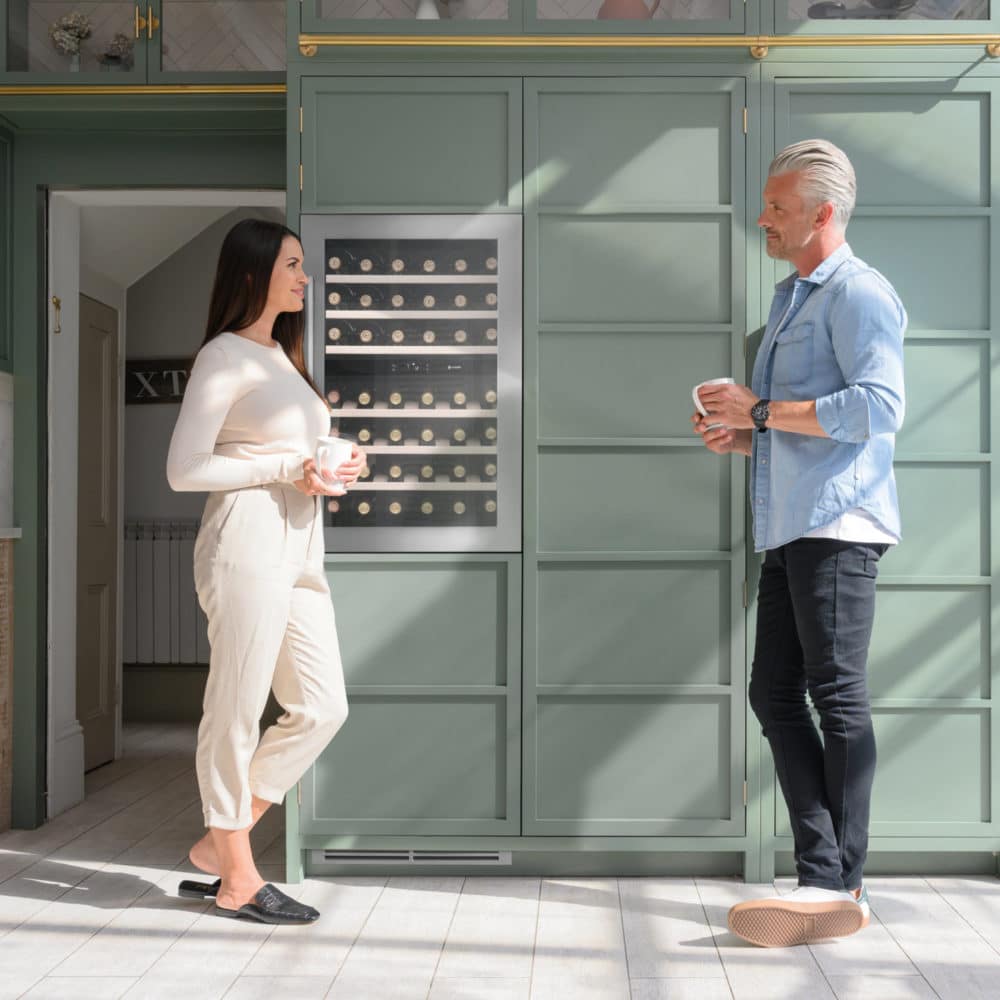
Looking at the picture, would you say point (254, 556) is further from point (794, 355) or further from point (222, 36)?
point (222, 36)

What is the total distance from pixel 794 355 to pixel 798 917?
122 centimetres

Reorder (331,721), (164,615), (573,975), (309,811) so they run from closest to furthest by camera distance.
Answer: (573,975)
(331,721)
(309,811)
(164,615)

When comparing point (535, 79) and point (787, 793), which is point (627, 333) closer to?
point (535, 79)

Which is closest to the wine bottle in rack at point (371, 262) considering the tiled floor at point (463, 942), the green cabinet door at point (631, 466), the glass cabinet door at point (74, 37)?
the green cabinet door at point (631, 466)

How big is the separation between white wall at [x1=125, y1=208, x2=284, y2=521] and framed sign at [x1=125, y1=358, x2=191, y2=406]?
0.03 m

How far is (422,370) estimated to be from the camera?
307cm

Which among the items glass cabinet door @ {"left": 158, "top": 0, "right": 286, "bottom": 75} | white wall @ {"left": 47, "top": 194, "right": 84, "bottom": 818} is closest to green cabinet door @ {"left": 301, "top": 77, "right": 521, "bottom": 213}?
glass cabinet door @ {"left": 158, "top": 0, "right": 286, "bottom": 75}

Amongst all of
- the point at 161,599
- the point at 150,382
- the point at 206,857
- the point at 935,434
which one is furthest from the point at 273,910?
the point at 150,382

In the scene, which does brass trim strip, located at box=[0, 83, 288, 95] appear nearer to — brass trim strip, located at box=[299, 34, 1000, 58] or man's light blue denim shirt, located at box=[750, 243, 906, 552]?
brass trim strip, located at box=[299, 34, 1000, 58]

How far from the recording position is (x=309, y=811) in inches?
119

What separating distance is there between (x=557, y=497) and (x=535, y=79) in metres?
1.12

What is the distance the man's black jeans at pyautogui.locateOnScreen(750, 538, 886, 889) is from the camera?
2410mm

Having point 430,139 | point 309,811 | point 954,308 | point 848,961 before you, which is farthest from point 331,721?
point 954,308

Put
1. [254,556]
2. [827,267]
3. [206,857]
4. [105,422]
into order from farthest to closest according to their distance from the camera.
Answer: [105,422], [206,857], [254,556], [827,267]
